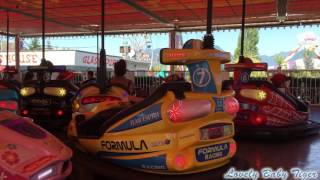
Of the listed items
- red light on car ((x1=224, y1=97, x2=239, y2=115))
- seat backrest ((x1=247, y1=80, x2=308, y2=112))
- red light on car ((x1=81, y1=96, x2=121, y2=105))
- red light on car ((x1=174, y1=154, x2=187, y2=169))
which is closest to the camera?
red light on car ((x1=174, y1=154, x2=187, y2=169))

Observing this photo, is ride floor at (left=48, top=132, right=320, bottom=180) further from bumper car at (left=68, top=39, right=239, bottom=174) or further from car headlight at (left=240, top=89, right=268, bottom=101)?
car headlight at (left=240, top=89, right=268, bottom=101)

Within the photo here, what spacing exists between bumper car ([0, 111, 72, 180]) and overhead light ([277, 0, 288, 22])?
6.69m

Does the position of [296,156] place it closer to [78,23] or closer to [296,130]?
[296,130]

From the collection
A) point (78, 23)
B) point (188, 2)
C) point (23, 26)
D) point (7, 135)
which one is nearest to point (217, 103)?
point (7, 135)

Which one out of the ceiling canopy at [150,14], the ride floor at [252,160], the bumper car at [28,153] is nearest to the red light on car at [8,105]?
the bumper car at [28,153]

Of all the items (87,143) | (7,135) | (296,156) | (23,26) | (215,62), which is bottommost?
(296,156)

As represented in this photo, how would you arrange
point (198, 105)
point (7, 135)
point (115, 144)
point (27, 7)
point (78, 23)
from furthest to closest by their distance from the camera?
point (78, 23)
point (27, 7)
point (115, 144)
point (198, 105)
point (7, 135)

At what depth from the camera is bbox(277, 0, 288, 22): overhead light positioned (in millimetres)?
7992

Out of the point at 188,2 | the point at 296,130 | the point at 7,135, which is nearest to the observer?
the point at 7,135

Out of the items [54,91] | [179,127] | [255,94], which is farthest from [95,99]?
[255,94]

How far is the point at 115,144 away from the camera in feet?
9.32

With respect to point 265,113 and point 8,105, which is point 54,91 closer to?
point 8,105

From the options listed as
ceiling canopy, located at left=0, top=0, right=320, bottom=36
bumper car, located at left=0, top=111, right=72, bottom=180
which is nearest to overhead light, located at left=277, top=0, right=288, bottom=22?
ceiling canopy, located at left=0, top=0, right=320, bottom=36

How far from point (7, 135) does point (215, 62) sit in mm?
1492
